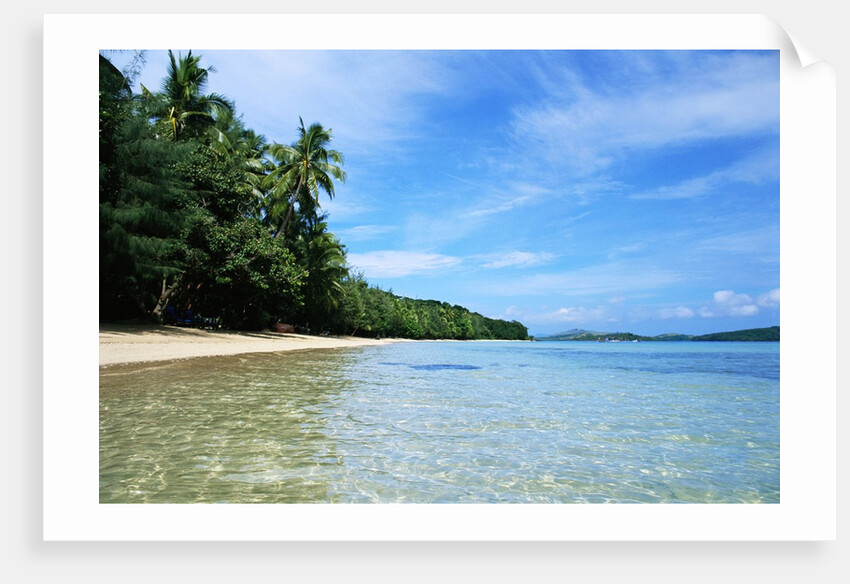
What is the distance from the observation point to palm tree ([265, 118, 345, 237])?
19234 millimetres

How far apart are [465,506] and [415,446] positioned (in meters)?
1.25

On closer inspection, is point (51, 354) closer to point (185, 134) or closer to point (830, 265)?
point (830, 265)

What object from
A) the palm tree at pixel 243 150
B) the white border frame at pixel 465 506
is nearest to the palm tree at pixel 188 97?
the palm tree at pixel 243 150

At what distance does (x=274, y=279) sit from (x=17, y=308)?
1423cm

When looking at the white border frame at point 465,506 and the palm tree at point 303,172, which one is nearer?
the white border frame at point 465,506

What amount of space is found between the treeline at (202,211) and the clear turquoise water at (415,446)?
2.02 m

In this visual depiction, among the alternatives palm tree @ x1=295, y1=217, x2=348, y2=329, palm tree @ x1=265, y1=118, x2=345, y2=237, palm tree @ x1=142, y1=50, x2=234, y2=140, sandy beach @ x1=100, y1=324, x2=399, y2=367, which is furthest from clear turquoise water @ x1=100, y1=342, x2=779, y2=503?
palm tree @ x1=295, y1=217, x2=348, y2=329

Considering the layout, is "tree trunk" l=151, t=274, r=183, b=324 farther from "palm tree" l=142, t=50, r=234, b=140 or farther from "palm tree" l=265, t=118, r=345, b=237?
→ "palm tree" l=265, t=118, r=345, b=237

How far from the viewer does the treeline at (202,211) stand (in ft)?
27.0

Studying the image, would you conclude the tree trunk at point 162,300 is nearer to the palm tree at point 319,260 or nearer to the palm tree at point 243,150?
the palm tree at point 243,150

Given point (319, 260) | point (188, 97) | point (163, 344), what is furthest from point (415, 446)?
point (319, 260)

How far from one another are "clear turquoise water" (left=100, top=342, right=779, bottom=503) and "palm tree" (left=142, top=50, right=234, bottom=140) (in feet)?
37.2

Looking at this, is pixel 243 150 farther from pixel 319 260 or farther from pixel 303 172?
pixel 319 260

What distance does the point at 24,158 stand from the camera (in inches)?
116
